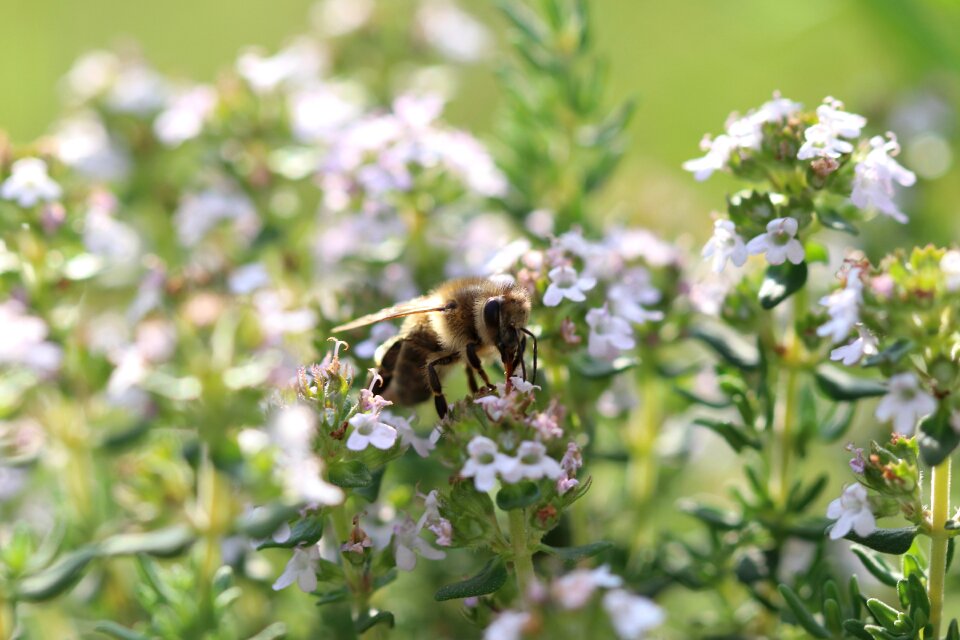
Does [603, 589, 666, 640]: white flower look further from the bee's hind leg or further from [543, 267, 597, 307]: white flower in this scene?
the bee's hind leg

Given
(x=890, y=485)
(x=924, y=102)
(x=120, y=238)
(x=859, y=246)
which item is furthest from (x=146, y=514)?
(x=924, y=102)

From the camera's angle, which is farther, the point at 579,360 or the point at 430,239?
the point at 430,239

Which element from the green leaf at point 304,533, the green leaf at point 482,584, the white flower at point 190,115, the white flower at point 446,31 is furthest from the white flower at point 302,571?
the white flower at point 446,31

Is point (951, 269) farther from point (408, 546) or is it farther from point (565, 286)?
point (408, 546)

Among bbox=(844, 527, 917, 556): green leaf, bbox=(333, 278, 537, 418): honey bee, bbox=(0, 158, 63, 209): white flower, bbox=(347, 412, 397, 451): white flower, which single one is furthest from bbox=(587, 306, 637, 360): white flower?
bbox=(0, 158, 63, 209): white flower

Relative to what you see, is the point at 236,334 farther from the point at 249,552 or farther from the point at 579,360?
the point at 579,360

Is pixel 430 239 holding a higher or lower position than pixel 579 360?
higher
